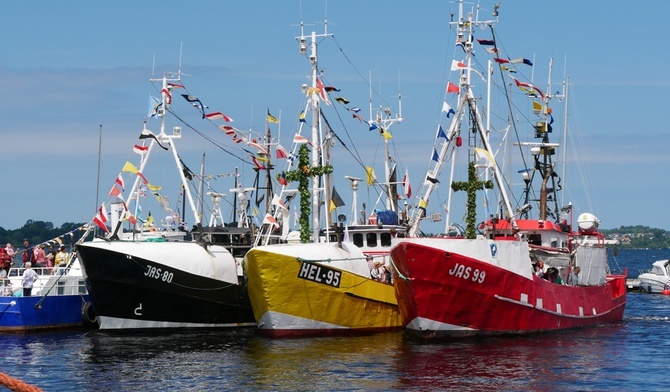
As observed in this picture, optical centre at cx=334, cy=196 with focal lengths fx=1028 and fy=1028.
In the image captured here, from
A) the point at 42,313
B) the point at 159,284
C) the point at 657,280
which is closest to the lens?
the point at 159,284

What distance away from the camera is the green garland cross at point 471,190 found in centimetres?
3500

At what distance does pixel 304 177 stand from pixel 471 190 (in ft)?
23.1

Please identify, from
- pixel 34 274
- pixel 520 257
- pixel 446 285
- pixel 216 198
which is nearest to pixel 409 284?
pixel 446 285

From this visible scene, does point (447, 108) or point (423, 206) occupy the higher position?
point (447, 108)

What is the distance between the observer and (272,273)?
35.8 meters

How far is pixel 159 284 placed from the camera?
37.9m

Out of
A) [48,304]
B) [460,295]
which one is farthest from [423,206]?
[48,304]

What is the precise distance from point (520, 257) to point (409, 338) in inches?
186

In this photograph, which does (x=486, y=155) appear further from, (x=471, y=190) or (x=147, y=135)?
(x=147, y=135)

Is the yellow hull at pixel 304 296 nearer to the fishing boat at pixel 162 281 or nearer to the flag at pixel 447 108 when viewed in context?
the fishing boat at pixel 162 281

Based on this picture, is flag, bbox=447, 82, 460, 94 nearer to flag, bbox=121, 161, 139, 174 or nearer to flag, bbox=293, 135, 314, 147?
flag, bbox=293, 135, 314, 147

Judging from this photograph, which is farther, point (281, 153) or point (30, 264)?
point (281, 153)

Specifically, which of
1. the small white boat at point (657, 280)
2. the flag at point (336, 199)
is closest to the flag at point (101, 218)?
the flag at point (336, 199)

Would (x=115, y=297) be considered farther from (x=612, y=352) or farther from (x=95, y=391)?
(x=612, y=352)
